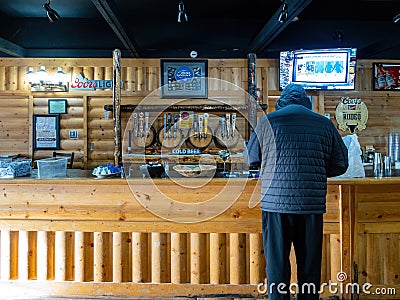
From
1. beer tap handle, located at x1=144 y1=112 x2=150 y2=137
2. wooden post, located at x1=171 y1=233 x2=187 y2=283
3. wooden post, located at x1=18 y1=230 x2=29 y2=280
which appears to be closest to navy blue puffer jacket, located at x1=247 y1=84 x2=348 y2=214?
wooden post, located at x1=171 y1=233 x2=187 y2=283

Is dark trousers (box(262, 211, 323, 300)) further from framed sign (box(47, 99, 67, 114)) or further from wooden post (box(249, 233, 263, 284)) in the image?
framed sign (box(47, 99, 67, 114))

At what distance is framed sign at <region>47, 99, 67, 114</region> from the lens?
19.7 ft

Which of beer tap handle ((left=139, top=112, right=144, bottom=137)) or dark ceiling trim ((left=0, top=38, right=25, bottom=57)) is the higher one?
dark ceiling trim ((left=0, top=38, right=25, bottom=57))

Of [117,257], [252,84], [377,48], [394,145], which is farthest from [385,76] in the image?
[117,257]

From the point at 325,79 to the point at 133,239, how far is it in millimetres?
4014

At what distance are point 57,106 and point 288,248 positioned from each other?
4.96 m

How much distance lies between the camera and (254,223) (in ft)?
9.51

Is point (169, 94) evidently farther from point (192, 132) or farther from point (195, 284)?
point (195, 284)

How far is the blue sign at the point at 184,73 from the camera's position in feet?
19.8

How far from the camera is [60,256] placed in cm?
294

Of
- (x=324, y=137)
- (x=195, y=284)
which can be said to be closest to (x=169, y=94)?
(x=195, y=284)

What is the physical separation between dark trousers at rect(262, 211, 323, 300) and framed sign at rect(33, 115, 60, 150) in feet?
Answer: 15.6

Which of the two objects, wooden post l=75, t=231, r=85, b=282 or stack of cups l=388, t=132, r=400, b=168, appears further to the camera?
stack of cups l=388, t=132, r=400, b=168

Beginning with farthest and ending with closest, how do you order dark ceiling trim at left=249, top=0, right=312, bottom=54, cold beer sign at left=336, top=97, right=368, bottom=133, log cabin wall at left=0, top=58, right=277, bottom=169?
cold beer sign at left=336, top=97, right=368, bottom=133
log cabin wall at left=0, top=58, right=277, bottom=169
dark ceiling trim at left=249, top=0, right=312, bottom=54
